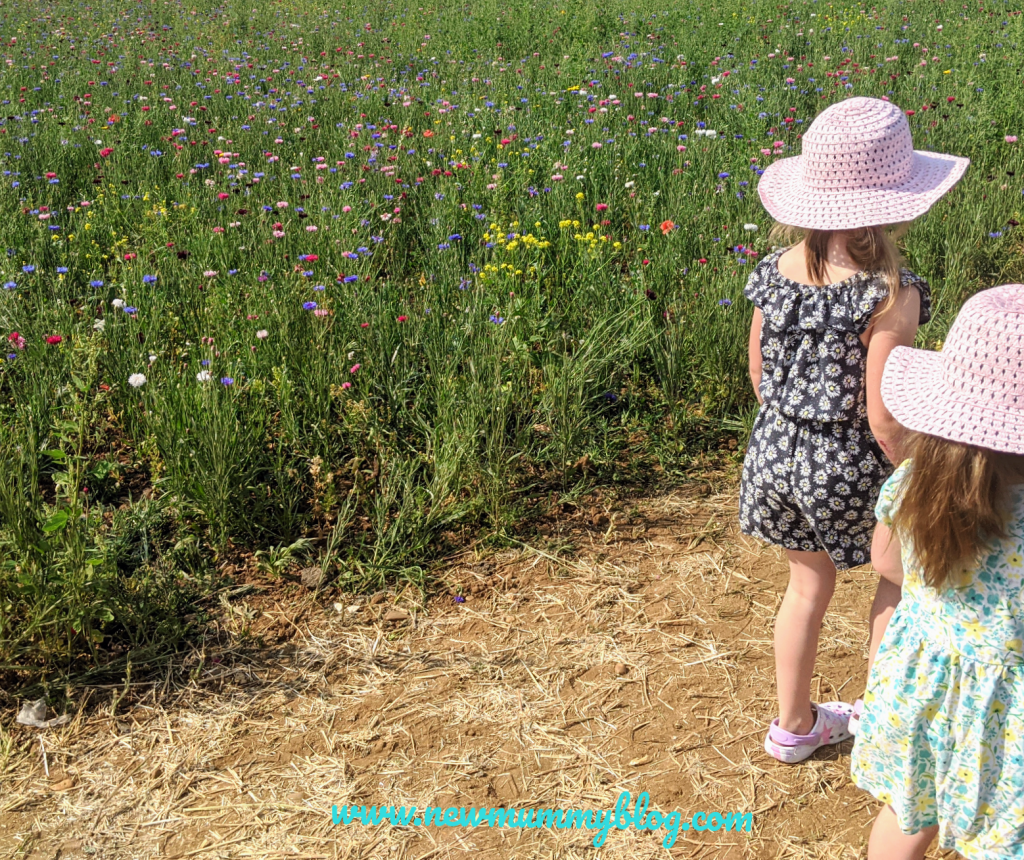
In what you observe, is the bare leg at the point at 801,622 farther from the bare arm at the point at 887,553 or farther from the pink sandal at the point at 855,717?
the bare arm at the point at 887,553

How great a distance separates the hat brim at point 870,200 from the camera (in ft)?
6.32

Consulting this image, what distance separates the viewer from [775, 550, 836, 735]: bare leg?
85.6 inches

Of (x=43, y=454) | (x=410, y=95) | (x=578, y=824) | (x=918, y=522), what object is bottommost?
(x=578, y=824)

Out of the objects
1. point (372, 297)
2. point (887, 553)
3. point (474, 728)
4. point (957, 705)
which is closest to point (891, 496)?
point (887, 553)

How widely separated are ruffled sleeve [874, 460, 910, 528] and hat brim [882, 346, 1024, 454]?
5.0 inches

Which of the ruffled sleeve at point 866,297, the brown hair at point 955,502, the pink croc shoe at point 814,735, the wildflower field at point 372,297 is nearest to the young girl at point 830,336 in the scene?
the ruffled sleeve at point 866,297

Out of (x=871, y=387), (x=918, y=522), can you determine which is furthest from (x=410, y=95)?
(x=918, y=522)

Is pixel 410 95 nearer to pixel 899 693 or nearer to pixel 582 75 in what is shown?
pixel 582 75

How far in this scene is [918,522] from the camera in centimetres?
153

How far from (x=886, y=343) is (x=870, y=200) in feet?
0.97

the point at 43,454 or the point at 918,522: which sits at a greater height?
the point at 918,522

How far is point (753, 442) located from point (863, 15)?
28.2 ft

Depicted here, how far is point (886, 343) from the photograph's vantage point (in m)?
1.95

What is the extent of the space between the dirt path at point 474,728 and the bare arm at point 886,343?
2.98ft
